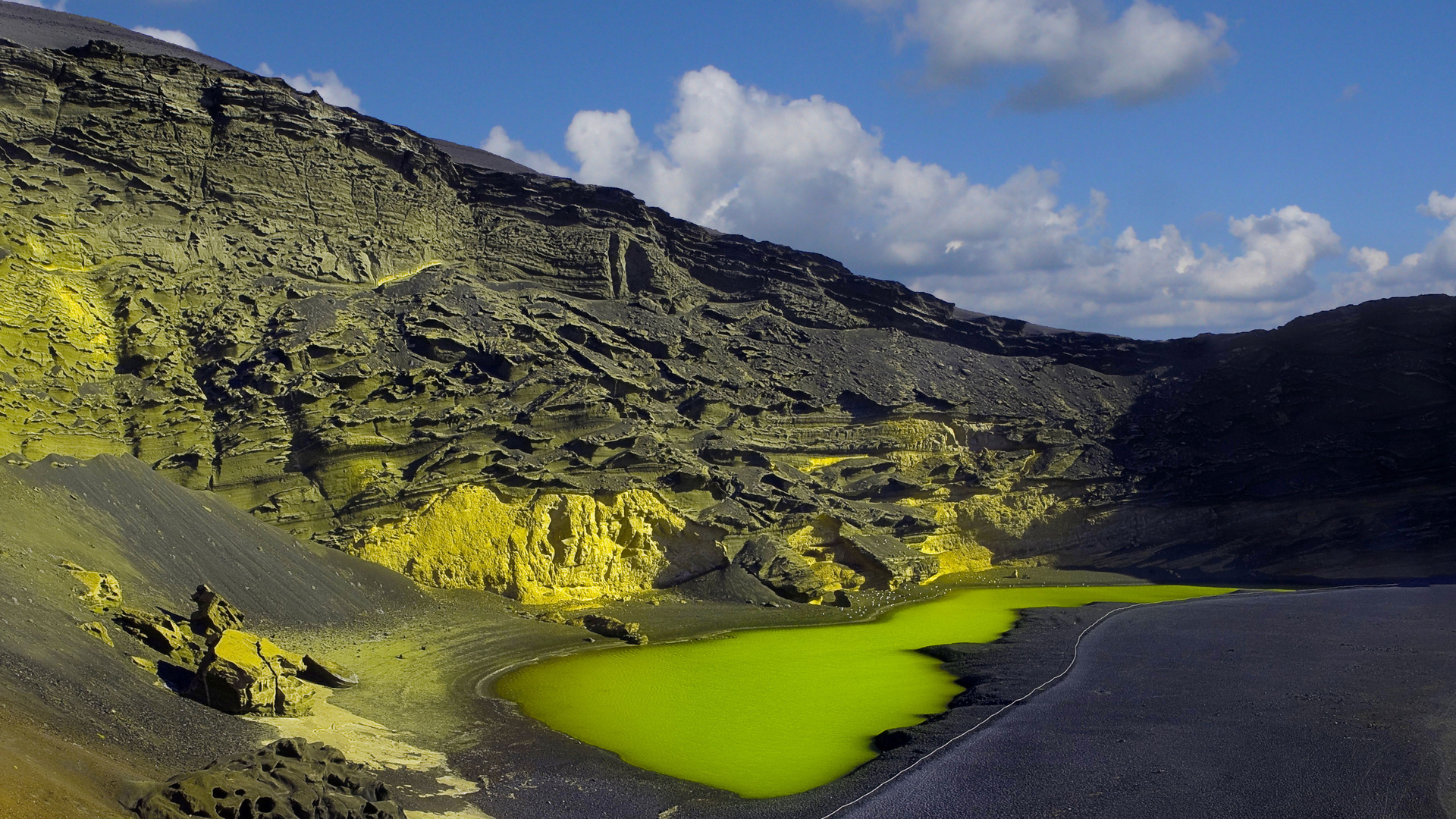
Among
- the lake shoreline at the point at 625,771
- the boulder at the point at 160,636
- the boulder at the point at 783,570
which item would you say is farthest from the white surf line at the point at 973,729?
the boulder at the point at 160,636

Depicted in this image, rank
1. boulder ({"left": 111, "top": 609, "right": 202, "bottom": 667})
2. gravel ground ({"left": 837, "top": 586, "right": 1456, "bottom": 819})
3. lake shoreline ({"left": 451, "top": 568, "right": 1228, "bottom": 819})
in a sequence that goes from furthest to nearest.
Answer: boulder ({"left": 111, "top": 609, "right": 202, "bottom": 667}) < lake shoreline ({"left": 451, "top": 568, "right": 1228, "bottom": 819}) < gravel ground ({"left": 837, "top": 586, "right": 1456, "bottom": 819})

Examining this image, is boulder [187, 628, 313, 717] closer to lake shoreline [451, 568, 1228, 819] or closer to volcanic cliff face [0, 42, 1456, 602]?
lake shoreline [451, 568, 1228, 819]

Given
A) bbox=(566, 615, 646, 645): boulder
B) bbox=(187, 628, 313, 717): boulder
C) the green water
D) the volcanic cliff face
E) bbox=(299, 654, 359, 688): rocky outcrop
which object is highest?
the volcanic cliff face

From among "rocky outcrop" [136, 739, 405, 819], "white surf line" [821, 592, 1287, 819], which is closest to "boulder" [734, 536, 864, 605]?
"white surf line" [821, 592, 1287, 819]

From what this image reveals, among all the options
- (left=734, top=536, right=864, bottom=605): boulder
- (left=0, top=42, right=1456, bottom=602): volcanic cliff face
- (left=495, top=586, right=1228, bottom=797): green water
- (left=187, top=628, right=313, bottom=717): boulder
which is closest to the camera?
(left=187, top=628, right=313, bottom=717): boulder

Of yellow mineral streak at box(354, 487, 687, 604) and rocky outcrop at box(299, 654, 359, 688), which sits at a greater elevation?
yellow mineral streak at box(354, 487, 687, 604)

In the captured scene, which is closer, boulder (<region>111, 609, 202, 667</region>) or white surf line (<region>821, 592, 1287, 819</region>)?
white surf line (<region>821, 592, 1287, 819</region>)

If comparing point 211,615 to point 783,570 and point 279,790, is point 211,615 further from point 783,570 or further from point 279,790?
point 783,570
